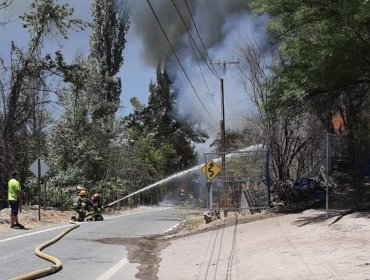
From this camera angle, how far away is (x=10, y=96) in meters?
24.7

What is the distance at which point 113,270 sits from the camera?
9180 millimetres

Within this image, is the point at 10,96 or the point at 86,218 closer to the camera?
the point at 86,218

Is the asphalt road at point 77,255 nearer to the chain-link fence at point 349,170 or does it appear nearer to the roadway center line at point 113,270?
the roadway center line at point 113,270

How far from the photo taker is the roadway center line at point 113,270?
27.8 feet

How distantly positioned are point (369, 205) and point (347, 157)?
308 cm

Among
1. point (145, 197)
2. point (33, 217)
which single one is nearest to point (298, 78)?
point (33, 217)

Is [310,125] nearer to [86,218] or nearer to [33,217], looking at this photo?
[86,218]

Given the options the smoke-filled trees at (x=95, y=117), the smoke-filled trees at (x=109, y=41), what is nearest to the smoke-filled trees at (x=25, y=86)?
the smoke-filled trees at (x=95, y=117)

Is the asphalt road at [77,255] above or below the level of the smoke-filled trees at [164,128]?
below

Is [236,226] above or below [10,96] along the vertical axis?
below

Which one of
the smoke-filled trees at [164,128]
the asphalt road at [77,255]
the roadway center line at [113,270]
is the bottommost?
the roadway center line at [113,270]

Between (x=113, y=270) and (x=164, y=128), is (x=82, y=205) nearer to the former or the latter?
(x=113, y=270)

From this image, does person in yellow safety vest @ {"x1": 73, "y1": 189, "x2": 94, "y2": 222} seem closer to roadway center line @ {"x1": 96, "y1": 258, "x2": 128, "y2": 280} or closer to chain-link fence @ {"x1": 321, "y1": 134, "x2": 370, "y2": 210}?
chain-link fence @ {"x1": 321, "y1": 134, "x2": 370, "y2": 210}

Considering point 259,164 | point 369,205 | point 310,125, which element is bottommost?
point 369,205
